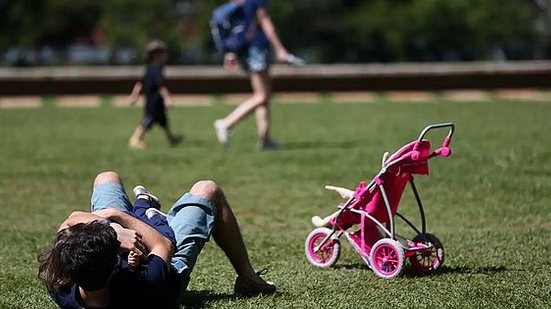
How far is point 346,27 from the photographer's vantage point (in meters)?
49.4

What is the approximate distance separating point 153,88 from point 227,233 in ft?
27.9

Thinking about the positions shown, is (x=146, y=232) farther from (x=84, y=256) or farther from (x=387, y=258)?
(x=387, y=258)

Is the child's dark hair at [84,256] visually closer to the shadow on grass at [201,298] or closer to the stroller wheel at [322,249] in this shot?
the shadow on grass at [201,298]

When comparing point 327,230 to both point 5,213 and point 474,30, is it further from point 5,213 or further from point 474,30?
point 474,30

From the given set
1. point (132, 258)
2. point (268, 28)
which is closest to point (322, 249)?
point (132, 258)

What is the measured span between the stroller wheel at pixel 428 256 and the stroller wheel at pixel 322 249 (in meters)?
0.47

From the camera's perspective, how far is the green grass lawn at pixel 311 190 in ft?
18.7

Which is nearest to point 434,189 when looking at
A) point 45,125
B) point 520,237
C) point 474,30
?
point 520,237

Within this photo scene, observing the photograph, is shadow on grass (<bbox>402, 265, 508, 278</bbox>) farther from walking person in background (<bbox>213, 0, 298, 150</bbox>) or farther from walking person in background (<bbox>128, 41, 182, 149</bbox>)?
walking person in background (<bbox>128, 41, 182, 149</bbox>)

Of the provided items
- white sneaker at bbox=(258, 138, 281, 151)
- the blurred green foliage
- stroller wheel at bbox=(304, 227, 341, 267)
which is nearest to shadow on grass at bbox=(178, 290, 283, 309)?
stroller wheel at bbox=(304, 227, 341, 267)

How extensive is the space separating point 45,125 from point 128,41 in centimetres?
3114

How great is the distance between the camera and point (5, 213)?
8547 mm

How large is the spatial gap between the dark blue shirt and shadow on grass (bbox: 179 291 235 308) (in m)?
7.98

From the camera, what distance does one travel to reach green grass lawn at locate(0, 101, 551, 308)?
571 cm
